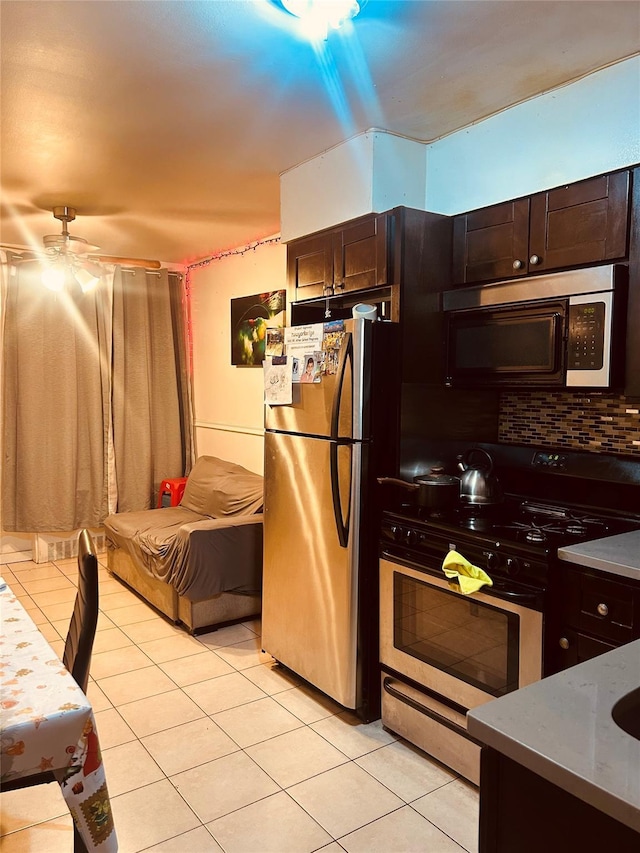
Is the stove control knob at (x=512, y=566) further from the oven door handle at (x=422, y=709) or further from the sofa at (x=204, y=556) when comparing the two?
the sofa at (x=204, y=556)

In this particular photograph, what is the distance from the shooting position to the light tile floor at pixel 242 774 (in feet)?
6.59

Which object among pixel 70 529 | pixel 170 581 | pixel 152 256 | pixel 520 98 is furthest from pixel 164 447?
pixel 520 98

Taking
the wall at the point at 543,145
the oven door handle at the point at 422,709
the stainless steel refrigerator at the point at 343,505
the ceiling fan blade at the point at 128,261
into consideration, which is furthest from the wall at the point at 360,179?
the ceiling fan blade at the point at 128,261

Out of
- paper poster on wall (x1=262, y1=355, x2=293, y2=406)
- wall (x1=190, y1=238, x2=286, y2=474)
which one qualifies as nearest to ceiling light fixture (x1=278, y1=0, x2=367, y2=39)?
paper poster on wall (x1=262, y1=355, x2=293, y2=406)

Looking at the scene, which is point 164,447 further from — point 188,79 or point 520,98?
point 520,98

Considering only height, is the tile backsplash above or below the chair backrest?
above

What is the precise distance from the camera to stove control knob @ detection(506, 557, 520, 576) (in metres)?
2.05

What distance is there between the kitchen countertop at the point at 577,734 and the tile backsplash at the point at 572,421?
4.59 ft

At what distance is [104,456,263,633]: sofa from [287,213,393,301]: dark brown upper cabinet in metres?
1.41

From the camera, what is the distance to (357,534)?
2598mm

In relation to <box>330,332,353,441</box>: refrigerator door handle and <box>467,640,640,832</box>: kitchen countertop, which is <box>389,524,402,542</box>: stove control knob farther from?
<box>467,640,640,832</box>: kitchen countertop

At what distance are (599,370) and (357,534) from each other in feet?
3.69

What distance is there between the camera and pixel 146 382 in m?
5.35

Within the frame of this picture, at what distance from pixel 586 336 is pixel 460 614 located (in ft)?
3.57
